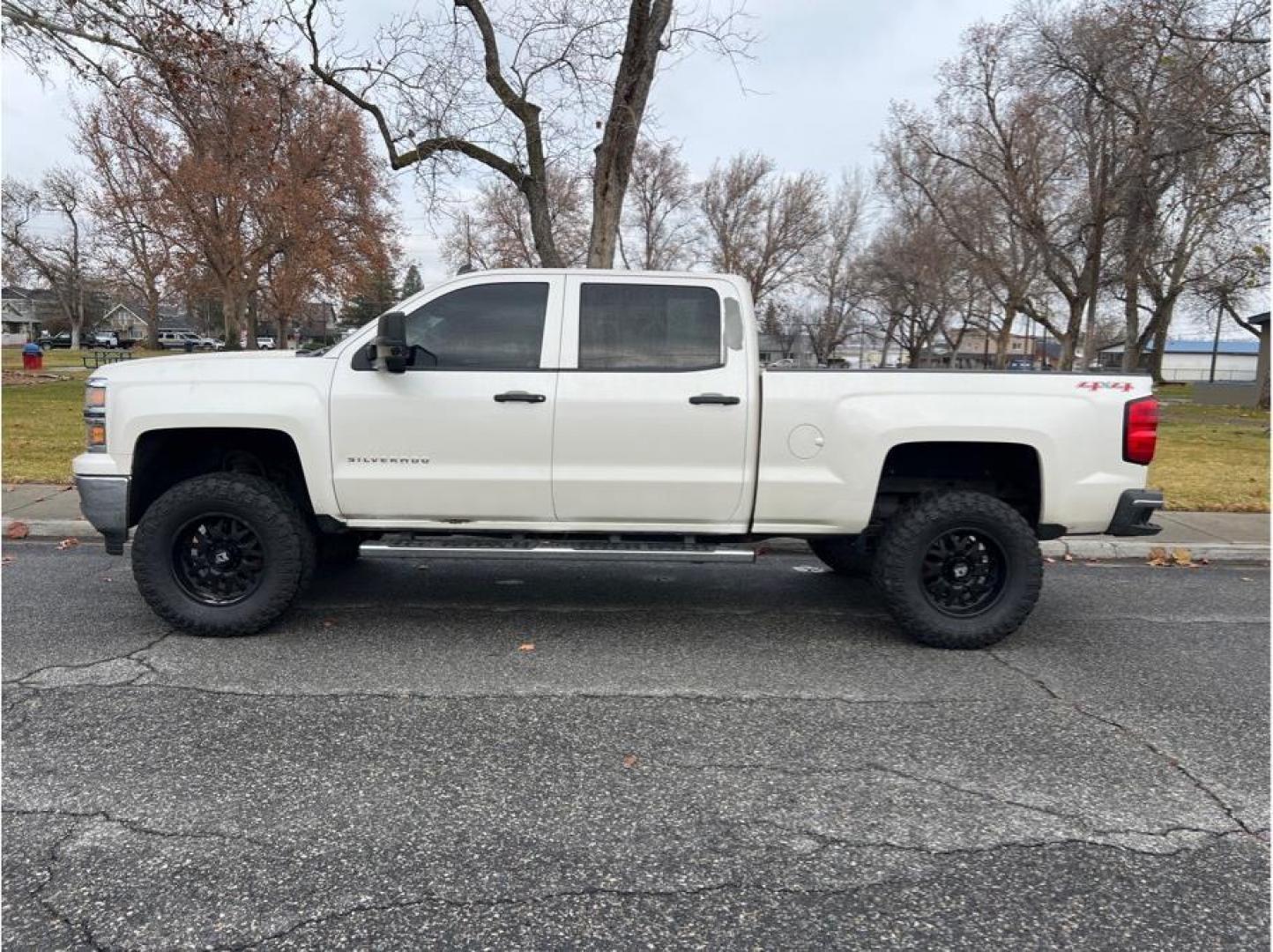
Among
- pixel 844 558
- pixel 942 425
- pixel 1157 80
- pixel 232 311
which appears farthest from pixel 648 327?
pixel 232 311

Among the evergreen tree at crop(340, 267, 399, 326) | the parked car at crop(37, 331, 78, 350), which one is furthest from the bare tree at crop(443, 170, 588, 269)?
the parked car at crop(37, 331, 78, 350)

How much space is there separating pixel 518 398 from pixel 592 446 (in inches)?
18.3

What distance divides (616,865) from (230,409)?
10.6ft

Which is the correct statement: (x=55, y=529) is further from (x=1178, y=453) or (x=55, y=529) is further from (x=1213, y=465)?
(x=1178, y=453)

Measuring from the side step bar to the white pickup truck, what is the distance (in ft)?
0.05

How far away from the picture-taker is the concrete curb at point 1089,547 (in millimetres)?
7352

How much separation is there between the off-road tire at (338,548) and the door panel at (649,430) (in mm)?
1597

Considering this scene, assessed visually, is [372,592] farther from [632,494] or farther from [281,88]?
[281,88]

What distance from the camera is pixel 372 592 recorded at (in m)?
5.76

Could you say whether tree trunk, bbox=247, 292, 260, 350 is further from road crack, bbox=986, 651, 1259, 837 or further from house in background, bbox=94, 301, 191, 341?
house in background, bbox=94, 301, 191, 341

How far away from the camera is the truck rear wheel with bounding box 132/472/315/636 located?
4641mm

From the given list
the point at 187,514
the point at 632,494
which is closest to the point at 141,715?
the point at 187,514

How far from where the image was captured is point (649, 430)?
4.64 meters

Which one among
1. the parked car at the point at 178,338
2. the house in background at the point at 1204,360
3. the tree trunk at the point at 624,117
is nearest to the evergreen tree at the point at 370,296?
the tree trunk at the point at 624,117
